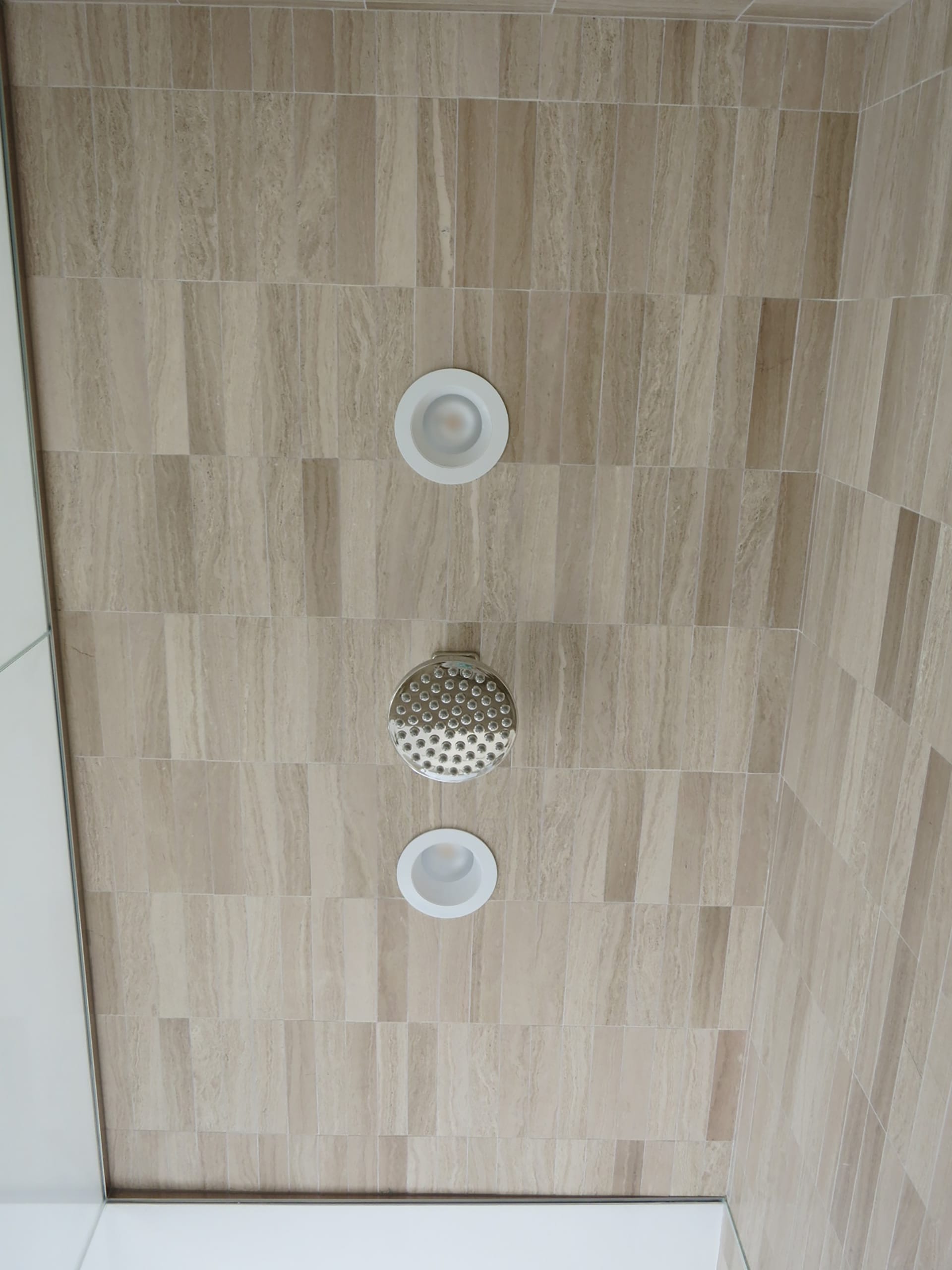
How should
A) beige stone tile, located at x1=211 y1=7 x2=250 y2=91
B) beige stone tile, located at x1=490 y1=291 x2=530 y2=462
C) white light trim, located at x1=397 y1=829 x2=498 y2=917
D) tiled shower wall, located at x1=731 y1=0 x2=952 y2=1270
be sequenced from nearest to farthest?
tiled shower wall, located at x1=731 y1=0 x2=952 y2=1270
beige stone tile, located at x1=211 y1=7 x2=250 y2=91
beige stone tile, located at x1=490 y1=291 x2=530 y2=462
white light trim, located at x1=397 y1=829 x2=498 y2=917

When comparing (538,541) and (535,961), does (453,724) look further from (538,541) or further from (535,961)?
(535,961)

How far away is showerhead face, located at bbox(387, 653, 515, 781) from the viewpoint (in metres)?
1.41

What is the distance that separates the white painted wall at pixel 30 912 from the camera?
1.41 meters

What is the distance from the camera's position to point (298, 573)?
1.54 meters

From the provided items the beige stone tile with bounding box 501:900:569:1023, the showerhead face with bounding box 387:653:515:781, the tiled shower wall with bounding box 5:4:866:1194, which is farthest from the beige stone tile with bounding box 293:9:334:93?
the beige stone tile with bounding box 501:900:569:1023

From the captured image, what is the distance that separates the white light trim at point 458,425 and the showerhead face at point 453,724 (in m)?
0.31

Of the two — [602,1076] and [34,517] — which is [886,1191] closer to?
[602,1076]

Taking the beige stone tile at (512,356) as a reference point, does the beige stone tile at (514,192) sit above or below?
above

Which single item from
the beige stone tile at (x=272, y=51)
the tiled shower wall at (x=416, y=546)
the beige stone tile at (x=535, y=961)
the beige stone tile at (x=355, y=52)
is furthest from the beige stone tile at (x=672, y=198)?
the beige stone tile at (x=535, y=961)

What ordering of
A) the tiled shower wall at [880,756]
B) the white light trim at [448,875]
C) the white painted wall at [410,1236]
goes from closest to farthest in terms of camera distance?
the tiled shower wall at [880,756], the white light trim at [448,875], the white painted wall at [410,1236]

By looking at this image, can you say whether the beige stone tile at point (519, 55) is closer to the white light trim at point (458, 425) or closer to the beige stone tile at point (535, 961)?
the white light trim at point (458, 425)

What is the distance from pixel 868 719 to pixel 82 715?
1223mm

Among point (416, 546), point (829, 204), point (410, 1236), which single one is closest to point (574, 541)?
point (416, 546)

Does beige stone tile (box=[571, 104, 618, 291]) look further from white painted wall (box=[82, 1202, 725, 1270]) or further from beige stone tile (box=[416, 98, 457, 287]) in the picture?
white painted wall (box=[82, 1202, 725, 1270])
